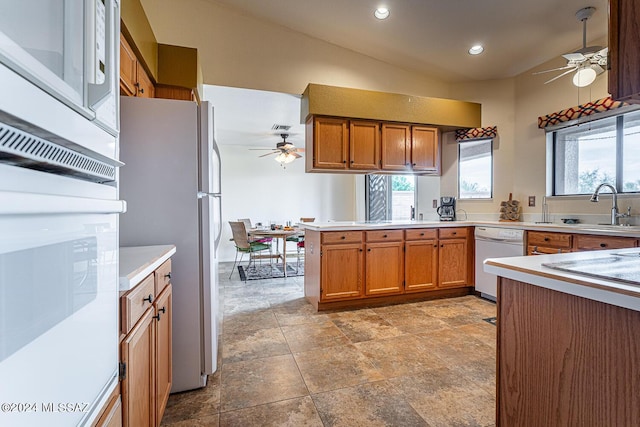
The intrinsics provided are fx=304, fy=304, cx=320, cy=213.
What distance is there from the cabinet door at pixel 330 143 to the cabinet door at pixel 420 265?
4.02 feet

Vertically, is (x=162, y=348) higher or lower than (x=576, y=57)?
lower

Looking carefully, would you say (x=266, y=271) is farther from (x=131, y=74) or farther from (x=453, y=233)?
(x=131, y=74)

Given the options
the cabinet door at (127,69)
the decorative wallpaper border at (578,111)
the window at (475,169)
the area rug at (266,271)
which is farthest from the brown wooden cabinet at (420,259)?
the cabinet door at (127,69)

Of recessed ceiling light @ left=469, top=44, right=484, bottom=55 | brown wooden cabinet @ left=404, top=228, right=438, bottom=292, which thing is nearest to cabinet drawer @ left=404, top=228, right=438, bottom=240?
brown wooden cabinet @ left=404, top=228, right=438, bottom=292

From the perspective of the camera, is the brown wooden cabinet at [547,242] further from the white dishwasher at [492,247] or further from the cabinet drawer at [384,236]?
the cabinet drawer at [384,236]

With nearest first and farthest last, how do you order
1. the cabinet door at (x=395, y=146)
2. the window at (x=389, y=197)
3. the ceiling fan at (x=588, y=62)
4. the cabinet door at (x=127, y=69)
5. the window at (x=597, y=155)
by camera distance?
the cabinet door at (x=127, y=69) < the ceiling fan at (x=588, y=62) < the window at (x=597, y=155) < the cabinet door at (x=395, y=146) < the window at (x=389, y=197)

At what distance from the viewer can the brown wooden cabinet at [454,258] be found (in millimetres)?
3545

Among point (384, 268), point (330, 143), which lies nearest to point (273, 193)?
point (330, 143)

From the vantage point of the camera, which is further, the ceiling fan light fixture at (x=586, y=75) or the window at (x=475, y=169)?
the window at (x=475, y=169)

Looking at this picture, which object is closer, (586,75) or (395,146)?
(586,75)

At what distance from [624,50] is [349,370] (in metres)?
2.01

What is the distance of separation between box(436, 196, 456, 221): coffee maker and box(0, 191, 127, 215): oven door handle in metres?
4.05

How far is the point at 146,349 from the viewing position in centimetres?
117

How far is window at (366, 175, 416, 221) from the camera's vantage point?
6.31m
